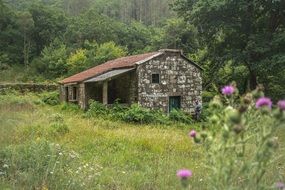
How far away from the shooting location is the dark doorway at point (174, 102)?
80.8ft

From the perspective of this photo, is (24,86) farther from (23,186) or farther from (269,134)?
(269,134)

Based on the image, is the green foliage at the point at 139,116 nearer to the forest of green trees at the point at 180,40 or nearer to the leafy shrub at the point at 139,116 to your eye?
the leafy shrub at the point at 139,116

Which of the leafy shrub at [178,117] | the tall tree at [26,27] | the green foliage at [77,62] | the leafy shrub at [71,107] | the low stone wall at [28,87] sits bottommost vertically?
the leafy shrub at [178,117]

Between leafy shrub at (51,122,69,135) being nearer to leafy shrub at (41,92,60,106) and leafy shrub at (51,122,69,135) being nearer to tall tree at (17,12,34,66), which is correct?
leafy shrub at (41,92,60,106)

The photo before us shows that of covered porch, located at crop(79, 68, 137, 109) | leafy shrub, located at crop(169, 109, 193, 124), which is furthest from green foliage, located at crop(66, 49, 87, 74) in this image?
leafy shrub, located at crop(169, 109, 193, 124)

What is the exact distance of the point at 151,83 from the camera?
78.2 feet

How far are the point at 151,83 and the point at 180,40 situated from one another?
2148 cm

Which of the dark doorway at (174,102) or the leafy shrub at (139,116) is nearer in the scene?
the leafy shrub at (139,116)

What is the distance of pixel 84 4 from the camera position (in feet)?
302

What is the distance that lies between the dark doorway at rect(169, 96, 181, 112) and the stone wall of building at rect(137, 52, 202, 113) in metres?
0.23

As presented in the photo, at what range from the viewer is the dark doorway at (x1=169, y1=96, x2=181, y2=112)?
24.6 m

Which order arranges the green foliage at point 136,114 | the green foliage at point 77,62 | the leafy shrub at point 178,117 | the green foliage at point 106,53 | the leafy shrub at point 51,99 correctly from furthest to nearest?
the green foliage at point 77,62
the green foliage at point 106,53
the leafy shrub at point 51,99
the leafy shrub at point 178,117
the green foliage at point 136,114

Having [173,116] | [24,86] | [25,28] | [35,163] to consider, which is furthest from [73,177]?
[25,28]

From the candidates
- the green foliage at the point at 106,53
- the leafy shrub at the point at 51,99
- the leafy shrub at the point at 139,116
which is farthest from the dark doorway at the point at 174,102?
the green foliage at the point at 106,53
